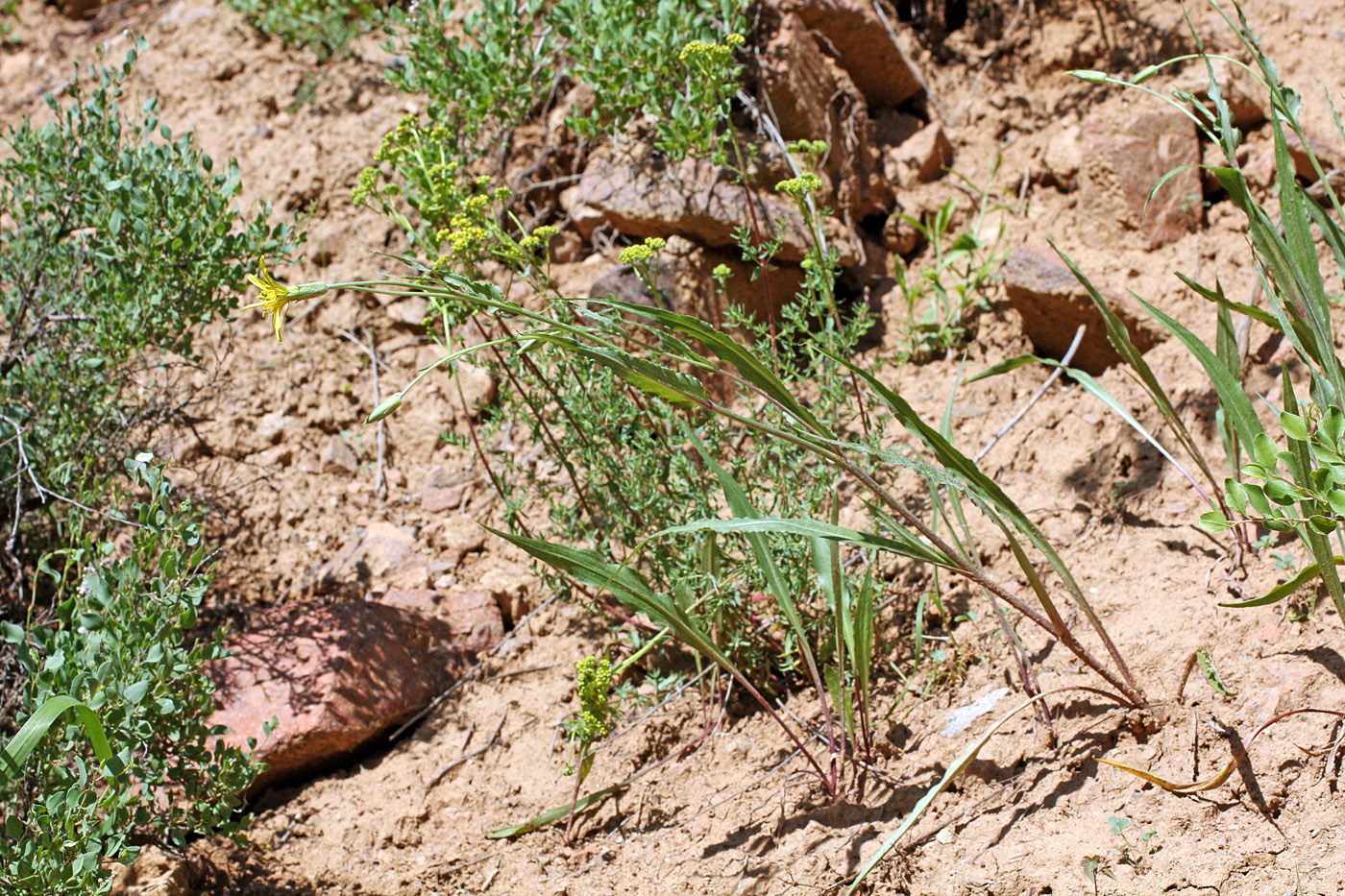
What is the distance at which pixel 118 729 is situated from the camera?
193cm

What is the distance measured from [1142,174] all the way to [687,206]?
1.45 m

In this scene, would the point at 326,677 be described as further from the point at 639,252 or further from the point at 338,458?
the point at 639,252

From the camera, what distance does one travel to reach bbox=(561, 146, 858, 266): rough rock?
3268mm

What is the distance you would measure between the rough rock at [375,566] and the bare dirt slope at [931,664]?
0.28ft

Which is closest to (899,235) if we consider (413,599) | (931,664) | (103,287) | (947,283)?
(947,283)

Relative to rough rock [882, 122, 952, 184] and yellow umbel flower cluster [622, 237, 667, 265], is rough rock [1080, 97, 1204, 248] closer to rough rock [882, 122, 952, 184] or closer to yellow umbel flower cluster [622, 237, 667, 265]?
rough rock [882, 122, 952, 184]

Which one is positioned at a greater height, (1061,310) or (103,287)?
(103,287)

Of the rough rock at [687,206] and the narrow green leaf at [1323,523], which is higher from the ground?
the rough rock at [687,206]

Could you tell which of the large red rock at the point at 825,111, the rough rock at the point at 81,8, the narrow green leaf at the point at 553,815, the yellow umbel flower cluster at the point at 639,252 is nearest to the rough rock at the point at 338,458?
the narrow green leaf at the point at 553,815

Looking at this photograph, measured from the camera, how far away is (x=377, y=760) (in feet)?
8.60

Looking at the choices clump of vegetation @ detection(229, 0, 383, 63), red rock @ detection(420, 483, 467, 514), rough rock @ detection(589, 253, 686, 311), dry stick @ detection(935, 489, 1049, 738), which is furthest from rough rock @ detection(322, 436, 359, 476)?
dry stick @ detection(935, 489, 1049, 738)

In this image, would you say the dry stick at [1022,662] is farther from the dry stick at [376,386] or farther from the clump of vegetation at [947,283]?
the dry stick at [376,386]

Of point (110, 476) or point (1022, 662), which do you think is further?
point (110, 476)

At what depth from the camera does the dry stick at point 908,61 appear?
385 cm
